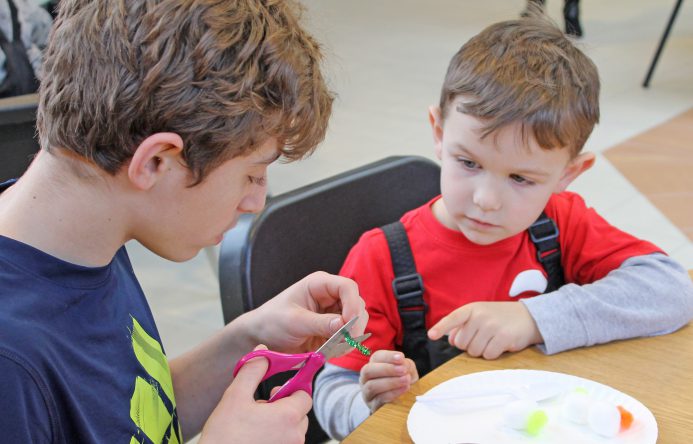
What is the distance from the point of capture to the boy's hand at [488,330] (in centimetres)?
108

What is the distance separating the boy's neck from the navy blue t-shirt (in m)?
0.01

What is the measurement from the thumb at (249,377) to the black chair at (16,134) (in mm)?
1122

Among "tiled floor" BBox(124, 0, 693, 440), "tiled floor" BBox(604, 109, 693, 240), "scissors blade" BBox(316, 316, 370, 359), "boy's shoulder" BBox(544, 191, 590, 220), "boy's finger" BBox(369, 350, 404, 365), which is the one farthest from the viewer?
"tiled floor" BBox(604, 109, 693, 240)

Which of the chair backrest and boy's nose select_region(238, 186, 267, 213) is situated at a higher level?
boy's nose select_region(238, 186, 267, 213)

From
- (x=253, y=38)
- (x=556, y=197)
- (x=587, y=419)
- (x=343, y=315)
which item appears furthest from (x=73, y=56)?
(x=556, y=197)

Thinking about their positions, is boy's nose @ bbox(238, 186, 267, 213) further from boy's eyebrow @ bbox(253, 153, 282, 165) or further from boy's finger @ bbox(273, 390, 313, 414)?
boy's finger @ bbox(273, 390, 313, 414)

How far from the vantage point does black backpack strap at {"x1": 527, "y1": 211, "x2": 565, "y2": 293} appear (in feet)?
4.51

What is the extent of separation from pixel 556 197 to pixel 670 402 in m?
0.51

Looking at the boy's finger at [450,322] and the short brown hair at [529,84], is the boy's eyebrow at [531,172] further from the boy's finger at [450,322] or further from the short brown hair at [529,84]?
the boy's finger at [450,322]

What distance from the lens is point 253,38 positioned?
0.80 meters

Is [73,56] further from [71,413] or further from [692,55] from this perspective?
[692,55]

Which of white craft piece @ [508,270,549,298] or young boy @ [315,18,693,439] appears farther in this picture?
white craft piece @ [508,270,549,298]

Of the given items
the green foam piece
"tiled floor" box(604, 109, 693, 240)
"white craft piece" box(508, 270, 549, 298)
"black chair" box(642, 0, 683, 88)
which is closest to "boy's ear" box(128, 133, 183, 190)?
the green foam piece

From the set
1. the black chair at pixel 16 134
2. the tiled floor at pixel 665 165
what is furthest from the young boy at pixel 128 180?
the tiled floor at pixel 665 165
